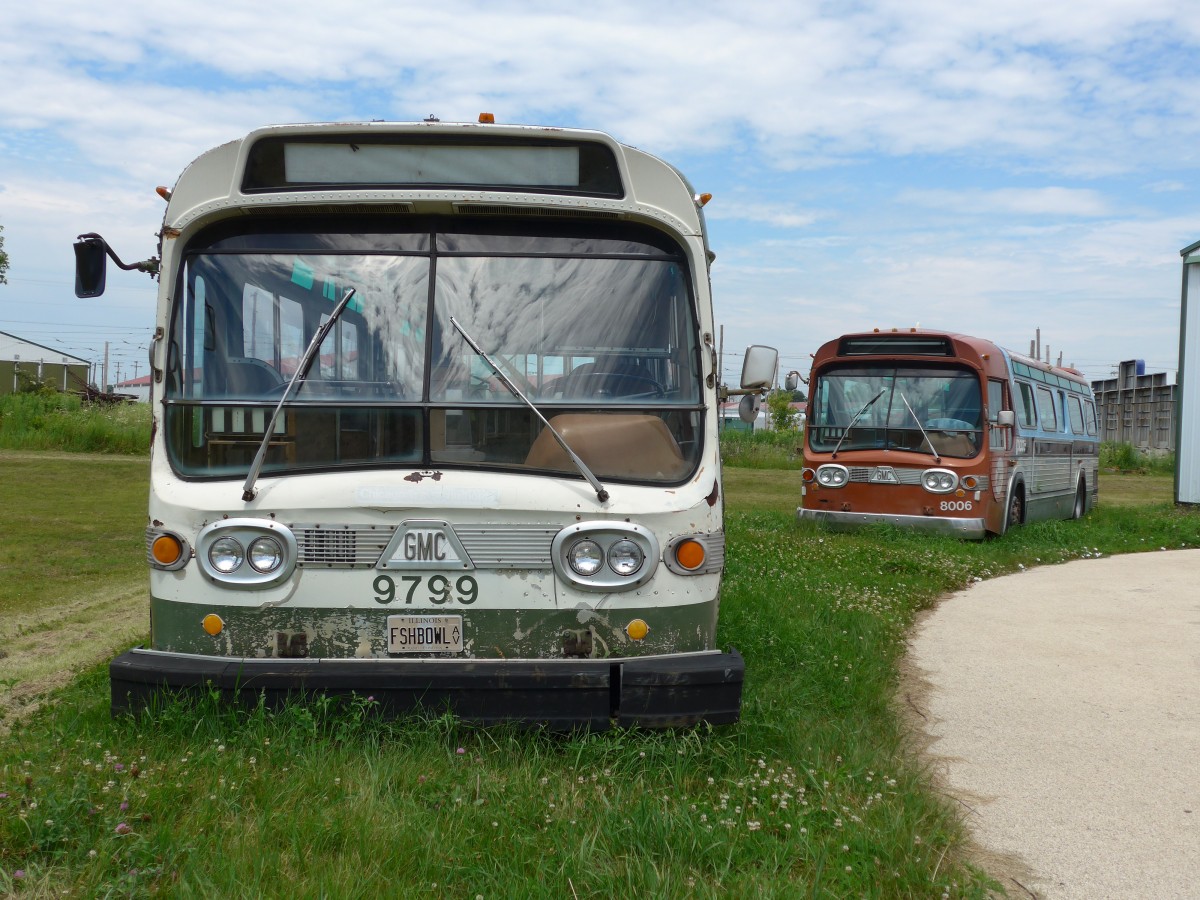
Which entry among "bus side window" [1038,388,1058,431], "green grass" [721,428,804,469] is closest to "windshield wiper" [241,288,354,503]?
"bus side window" [1038,388,1058,431]

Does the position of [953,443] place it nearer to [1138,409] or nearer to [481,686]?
[481,686]

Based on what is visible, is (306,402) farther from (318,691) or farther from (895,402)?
(895,402)

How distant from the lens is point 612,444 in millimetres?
5234

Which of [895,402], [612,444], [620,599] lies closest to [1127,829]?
[620,599]

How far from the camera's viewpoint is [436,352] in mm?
5246

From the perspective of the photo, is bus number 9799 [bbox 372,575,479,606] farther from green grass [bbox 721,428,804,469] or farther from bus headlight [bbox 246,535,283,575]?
green grass [bbox 721,428,804,469]

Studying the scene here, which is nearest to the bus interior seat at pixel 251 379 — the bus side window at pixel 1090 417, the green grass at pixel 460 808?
the green grass at pixel 460 808

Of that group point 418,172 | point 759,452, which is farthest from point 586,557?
point 759,452

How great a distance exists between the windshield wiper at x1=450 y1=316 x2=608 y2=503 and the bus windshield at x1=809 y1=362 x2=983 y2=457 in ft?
34.2

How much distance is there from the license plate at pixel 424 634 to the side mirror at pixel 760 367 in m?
1.91

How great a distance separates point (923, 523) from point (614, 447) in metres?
10.3

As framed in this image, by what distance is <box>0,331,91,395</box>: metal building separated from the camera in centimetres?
5944

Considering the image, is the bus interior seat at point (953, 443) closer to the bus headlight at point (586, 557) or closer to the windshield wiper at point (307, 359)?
the bus headlight at point (586, 557)

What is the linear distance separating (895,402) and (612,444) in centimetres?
1034
